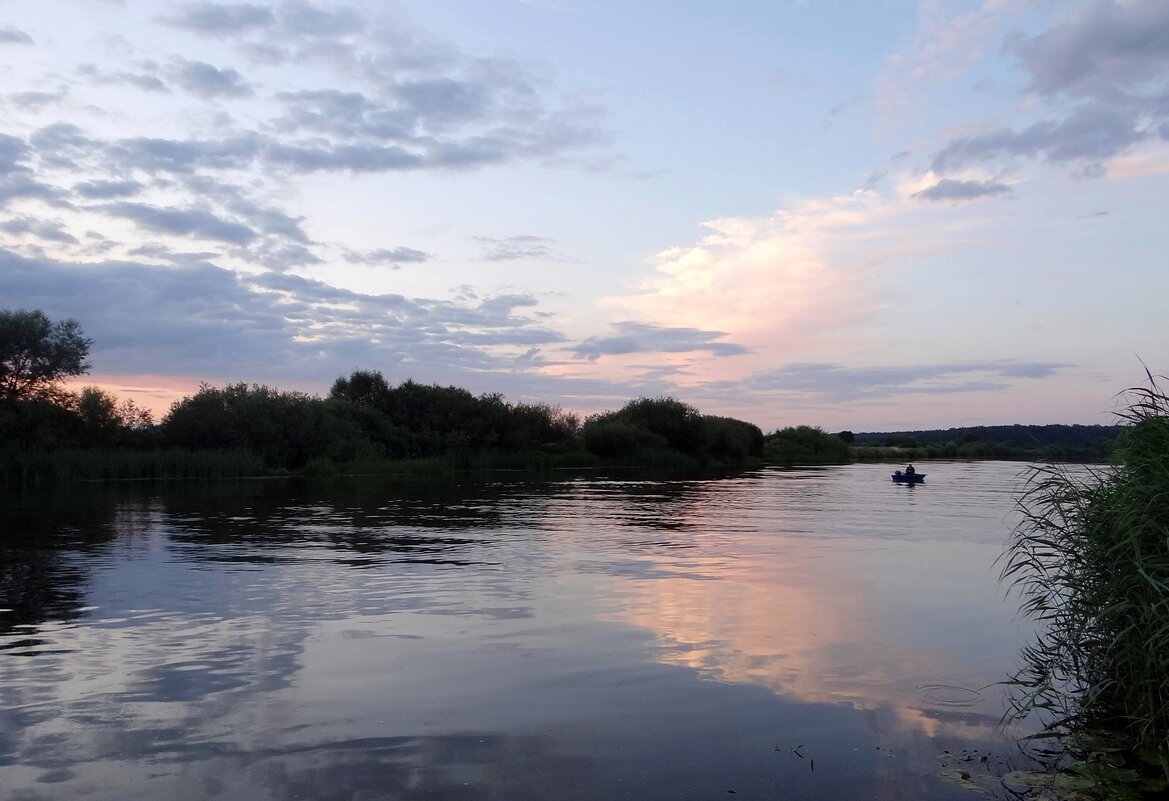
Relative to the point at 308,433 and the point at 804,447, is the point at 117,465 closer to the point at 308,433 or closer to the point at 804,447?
the point at 308,433

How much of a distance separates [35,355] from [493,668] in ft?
181

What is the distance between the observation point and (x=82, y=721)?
7.75 meters

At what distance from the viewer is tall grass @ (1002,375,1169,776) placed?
751cm

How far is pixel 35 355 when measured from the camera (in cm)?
5409

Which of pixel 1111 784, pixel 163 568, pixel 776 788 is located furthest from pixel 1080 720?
pixel 163 568

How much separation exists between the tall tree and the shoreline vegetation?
6 centimetres

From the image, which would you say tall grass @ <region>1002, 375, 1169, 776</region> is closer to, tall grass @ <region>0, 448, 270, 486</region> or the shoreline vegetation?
the shoreline vegetation

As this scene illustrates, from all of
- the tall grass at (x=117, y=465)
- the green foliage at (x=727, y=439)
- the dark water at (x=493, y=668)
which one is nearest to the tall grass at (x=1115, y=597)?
the dark water at (x=493, y=668)

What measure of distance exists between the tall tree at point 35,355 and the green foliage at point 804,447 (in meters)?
80.5

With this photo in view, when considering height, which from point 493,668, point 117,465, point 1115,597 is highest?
point 117,465

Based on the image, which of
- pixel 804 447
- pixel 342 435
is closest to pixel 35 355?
pixel 342 435

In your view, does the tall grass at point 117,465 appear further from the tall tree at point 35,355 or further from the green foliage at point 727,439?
the green foliage at point 727,439

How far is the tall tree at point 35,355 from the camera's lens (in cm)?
5281

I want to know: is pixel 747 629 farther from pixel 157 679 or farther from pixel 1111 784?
pixel 157 679
